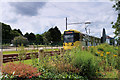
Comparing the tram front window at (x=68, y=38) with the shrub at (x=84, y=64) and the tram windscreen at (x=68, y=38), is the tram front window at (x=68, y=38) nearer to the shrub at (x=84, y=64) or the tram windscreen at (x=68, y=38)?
the tram windscreen at (x=68, y=38)

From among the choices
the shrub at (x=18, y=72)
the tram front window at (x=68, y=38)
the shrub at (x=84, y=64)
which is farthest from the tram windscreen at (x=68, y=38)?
the shrub at (x=18, y=72)

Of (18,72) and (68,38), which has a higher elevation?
(68,38)

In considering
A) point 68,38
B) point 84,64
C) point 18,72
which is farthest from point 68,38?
point 18,72

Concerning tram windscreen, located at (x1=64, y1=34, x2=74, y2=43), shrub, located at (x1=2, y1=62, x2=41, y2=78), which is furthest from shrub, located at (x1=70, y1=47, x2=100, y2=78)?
tram windscreen, located at (x1=64, y1=34, x2=74, y2=43)

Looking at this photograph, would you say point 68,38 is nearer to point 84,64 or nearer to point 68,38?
point 68,38

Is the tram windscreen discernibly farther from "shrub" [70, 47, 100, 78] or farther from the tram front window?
"shrub" [70, 47, 100, 78]

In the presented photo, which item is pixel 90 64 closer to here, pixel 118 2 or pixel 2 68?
pixel 118 2

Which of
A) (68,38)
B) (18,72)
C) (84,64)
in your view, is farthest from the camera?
(68,38)

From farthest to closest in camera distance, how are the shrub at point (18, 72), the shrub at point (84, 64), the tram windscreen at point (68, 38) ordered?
1. the tram windscreen at point (68, 38)
2. the shrub at point (84, 64)
3. the shrub at point (18, 72)

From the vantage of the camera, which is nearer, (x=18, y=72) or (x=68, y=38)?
(x=18, y=72)

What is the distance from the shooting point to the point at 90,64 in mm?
4098

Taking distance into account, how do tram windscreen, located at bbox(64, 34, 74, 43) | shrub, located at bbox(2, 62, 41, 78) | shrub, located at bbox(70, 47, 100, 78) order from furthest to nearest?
tram windscreen, located at bbox(64, 34, 74, 43)
shrub, located at bbox(70, 47, 100, 78)
shrub, located at bbox(2, 62, 41, 78)

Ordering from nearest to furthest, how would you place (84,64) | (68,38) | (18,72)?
(18,72), (84,64), (68,38)

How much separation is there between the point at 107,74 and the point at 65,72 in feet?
6.47
